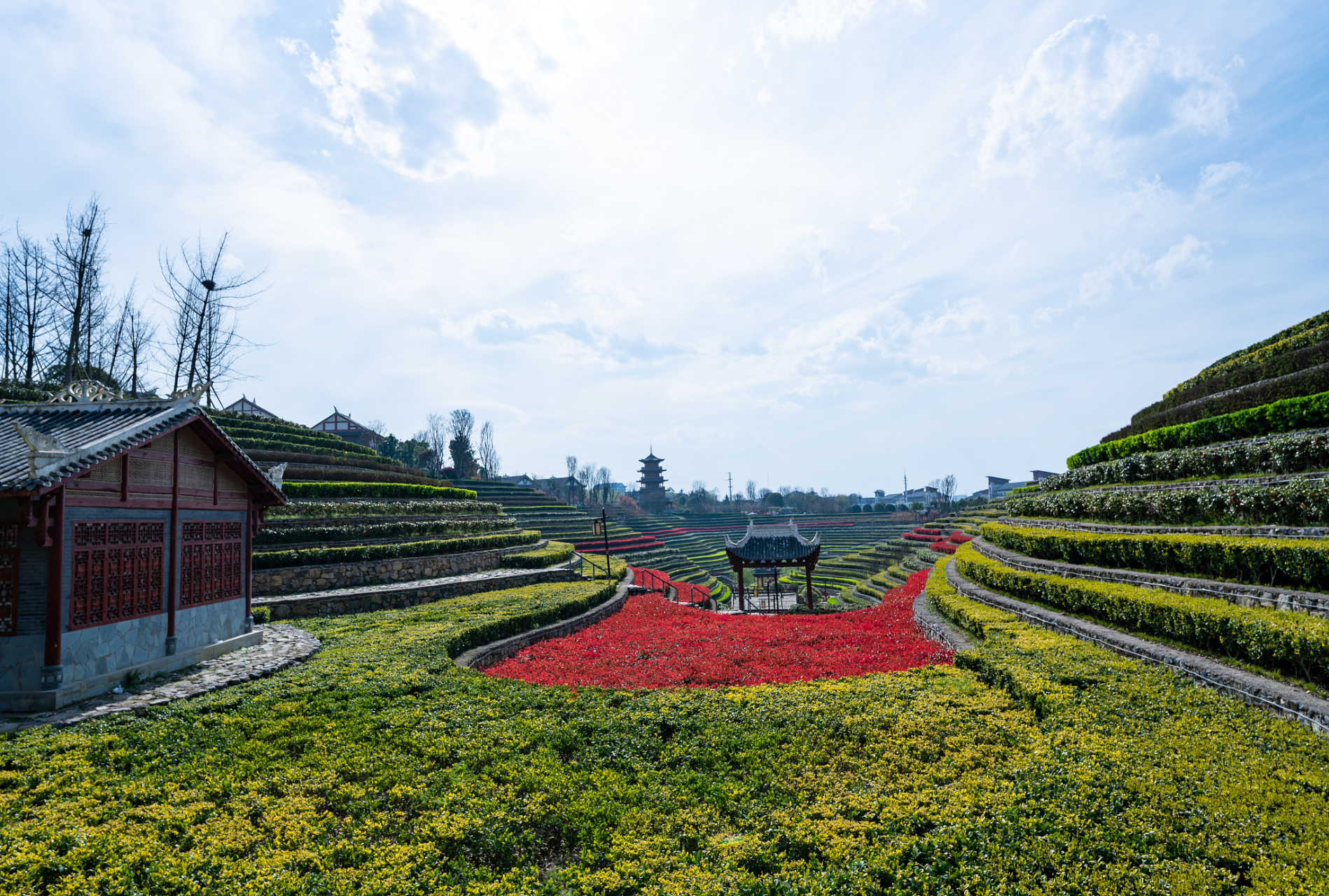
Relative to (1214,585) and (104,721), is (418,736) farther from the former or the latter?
(1214,585)

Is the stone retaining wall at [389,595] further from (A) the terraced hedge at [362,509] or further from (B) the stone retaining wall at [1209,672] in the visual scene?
(B) the stone retaining wall at [1209,672]

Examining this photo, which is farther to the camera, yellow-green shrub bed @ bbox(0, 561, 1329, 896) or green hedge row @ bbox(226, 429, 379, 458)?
green hedge row @ bbox(226, 429, 379, 458)

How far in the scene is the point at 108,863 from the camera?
16.0 feet

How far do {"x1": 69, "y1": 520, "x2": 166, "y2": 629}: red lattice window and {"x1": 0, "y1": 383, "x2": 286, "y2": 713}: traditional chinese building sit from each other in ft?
0.06

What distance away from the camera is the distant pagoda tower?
91.4m

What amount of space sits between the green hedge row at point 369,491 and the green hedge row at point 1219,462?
25.8m

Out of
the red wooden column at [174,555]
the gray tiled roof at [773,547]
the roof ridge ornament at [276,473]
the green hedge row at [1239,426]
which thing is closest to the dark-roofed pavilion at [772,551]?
the gray tiled roof at [773,547]

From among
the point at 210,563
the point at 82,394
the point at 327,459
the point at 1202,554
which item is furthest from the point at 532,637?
the point at 327,459

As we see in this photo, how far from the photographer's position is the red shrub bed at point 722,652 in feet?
35.4

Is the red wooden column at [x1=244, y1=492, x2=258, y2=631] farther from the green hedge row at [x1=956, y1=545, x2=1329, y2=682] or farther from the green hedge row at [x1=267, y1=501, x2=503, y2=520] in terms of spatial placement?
the green hedge row at [x1=956, y1=545, x2=1329, y2=682]

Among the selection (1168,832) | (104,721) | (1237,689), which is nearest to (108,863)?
(104,721)

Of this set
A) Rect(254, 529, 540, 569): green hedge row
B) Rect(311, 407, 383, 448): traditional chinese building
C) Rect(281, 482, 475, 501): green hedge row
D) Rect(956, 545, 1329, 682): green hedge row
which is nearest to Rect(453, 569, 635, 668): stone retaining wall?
Rect(254, 529, 540, 569): green hedge row

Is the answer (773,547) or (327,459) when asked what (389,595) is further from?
(773,547)

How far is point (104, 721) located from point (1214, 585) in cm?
1620
